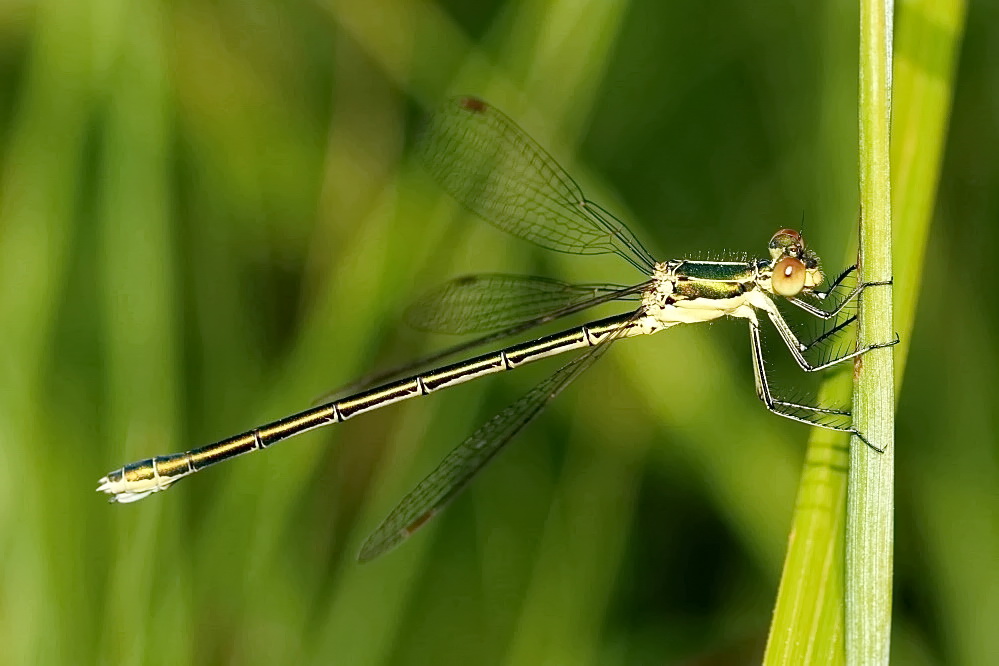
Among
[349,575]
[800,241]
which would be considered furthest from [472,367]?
[800,241]

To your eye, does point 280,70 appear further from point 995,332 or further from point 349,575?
point 995,332

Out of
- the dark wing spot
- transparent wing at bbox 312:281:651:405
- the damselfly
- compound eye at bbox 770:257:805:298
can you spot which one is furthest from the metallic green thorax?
the dark wing spot

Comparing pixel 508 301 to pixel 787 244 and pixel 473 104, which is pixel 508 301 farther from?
pixel 787 244

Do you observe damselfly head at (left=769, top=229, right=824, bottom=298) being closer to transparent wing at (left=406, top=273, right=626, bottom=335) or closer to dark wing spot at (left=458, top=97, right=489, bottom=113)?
transparent wing at (left=406, top=273, right=626, bottom=335)

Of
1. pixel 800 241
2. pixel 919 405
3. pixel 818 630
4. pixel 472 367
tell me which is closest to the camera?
pixel 818 630

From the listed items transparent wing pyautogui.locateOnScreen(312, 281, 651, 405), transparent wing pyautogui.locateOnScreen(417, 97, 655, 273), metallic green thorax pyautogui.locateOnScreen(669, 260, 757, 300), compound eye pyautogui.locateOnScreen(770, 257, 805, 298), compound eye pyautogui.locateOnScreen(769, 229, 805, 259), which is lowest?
compound eye pyautogui.locateOnScreen(770, 257, 805, 298)

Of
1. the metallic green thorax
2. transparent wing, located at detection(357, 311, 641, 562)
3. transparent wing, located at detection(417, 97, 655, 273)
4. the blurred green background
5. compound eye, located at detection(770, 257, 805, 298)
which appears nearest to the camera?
compound eye, located at detection(770, 257, 805, 298)
